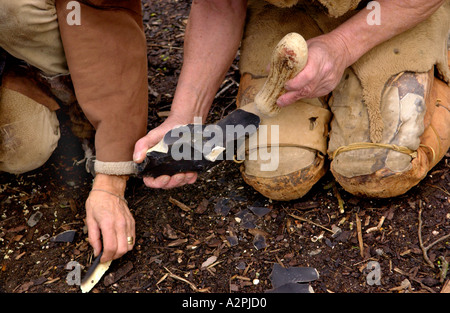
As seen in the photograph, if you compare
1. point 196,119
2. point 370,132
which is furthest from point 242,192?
point 370,132

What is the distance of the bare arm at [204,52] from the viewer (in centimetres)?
192

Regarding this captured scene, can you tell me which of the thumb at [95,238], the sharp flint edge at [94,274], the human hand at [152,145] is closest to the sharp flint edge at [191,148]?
the human hand at [152,145]

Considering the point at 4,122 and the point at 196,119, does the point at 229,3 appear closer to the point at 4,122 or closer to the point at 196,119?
the point at 196,119

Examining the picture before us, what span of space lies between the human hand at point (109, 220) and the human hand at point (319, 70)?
2.49ft

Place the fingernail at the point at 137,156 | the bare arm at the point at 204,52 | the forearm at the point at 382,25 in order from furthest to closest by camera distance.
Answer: the bare arm at the point at 204,52, the fingernail at the point at 137,156, the forearm at the point at 382,25

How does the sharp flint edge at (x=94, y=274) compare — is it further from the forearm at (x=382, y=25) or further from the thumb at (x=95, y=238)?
the forearm at (x=382, y=25)

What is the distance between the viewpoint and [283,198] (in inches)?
75.7

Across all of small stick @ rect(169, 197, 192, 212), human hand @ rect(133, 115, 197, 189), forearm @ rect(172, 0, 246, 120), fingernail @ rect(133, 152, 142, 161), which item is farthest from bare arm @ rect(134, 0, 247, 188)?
small stick @ rect(169, 197, 192, 212)

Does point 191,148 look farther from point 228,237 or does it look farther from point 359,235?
point 359,235

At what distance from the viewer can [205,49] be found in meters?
1.95

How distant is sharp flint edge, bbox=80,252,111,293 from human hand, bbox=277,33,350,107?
91 cm

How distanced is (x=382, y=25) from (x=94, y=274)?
1.43 metres

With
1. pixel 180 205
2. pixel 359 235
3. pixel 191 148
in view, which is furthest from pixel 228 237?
pixel 359 235

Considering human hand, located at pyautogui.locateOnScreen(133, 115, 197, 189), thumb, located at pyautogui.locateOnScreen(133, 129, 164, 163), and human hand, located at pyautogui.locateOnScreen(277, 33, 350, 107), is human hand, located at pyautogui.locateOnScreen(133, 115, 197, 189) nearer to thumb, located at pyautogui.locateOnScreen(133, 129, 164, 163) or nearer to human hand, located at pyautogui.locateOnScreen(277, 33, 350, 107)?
thumb, located at pyautogui.locateOnScreen(133, 129, 164, 163)
